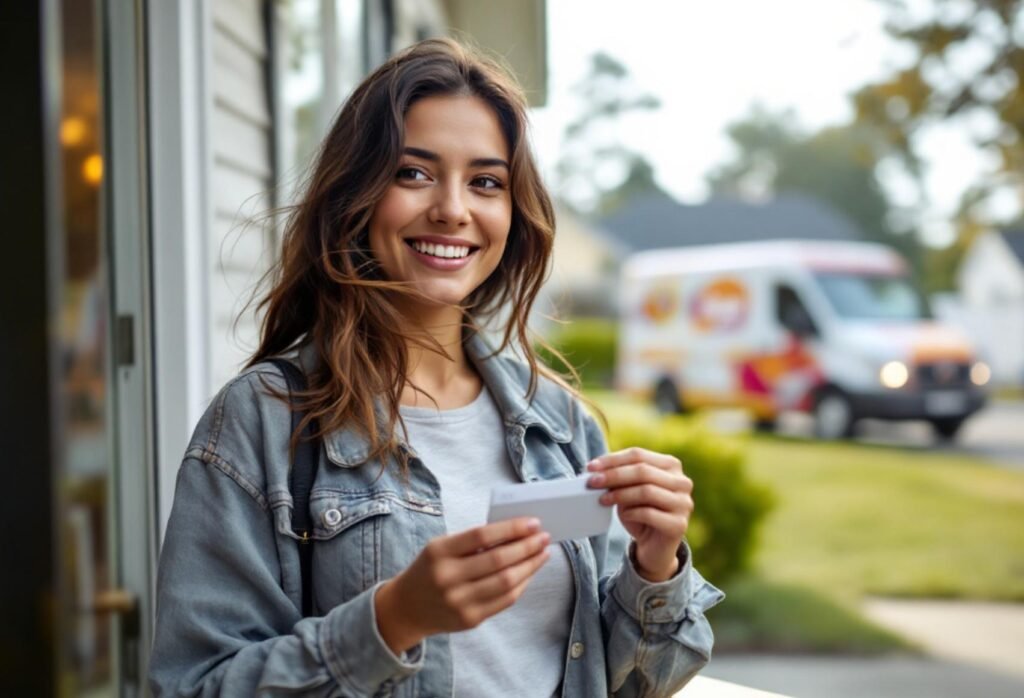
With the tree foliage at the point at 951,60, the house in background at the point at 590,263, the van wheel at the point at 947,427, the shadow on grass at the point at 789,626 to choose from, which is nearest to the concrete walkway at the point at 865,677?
the shadow on grass at the point at 789,626

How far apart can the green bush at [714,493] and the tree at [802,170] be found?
2188 centimetres

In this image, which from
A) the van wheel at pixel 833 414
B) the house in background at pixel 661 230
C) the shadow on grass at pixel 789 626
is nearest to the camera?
the shadow on grass at pixel 789 626

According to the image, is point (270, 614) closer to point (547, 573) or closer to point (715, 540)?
point (547, 573)

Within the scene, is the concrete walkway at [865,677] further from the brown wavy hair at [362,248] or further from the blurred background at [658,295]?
the brown wavy hair at [362,248]

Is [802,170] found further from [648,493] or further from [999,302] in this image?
[648,493]

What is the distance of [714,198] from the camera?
26.0 meters

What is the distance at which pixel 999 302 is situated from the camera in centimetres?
1858

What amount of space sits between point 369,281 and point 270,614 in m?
0.37

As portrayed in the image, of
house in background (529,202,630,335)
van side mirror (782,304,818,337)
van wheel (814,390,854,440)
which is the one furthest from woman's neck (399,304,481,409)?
house in background (529,202,630,335)

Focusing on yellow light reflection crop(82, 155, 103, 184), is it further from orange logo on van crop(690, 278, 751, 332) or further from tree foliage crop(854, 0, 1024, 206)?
orange logo on van crop(690, 278, 751, 332)

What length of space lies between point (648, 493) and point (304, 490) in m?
0.35

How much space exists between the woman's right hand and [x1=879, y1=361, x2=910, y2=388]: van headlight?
1069 cm

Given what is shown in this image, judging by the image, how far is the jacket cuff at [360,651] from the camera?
3.20 feet

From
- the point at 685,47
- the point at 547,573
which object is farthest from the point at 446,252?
the point at 685,47
